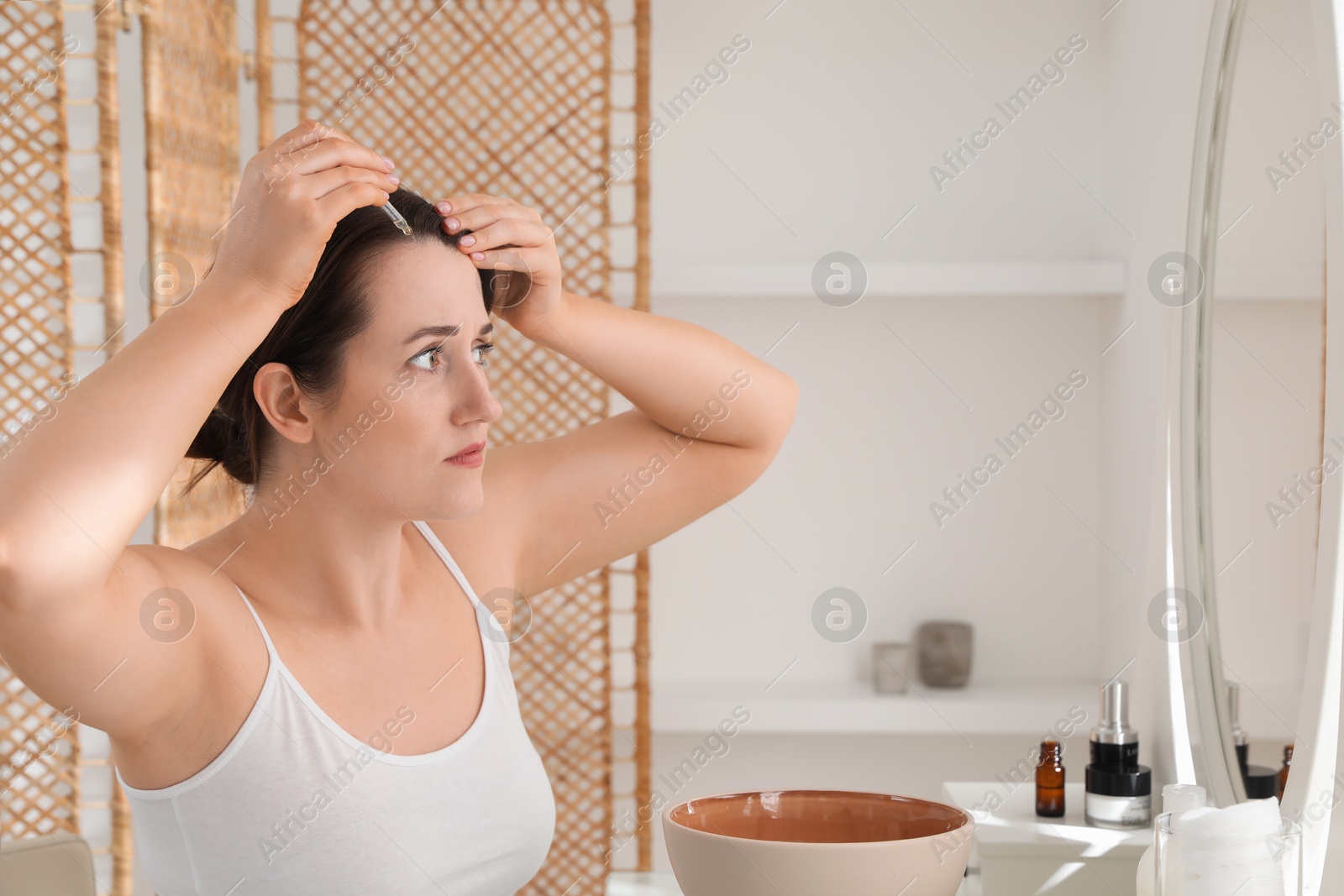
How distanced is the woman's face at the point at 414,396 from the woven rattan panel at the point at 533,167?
123 cm

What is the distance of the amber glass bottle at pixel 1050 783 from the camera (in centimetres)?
142

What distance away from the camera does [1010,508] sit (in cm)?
263

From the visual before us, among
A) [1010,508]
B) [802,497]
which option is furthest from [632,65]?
[1010,508]

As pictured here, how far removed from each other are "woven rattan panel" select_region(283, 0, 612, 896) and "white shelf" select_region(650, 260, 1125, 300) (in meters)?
0.19

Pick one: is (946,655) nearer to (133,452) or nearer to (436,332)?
(436,332)

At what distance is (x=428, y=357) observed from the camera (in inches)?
41.7

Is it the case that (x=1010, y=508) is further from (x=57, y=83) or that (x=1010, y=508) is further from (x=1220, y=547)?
(x=57, y=83)

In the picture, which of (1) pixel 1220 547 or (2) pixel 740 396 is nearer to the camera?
(2) pixel 740 396

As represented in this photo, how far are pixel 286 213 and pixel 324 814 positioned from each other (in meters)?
0.52

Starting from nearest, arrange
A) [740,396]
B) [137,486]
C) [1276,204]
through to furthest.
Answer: [137,486], [740,396], [1276,204]

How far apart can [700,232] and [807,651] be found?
3.24 ft

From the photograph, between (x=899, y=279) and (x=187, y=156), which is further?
(x=899, y=279)

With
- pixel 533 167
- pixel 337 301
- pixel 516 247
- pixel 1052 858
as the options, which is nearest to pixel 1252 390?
pixel 1052 858

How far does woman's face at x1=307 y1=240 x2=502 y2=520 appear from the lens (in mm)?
1049
